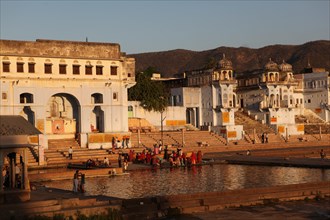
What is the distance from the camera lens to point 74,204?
21047mm

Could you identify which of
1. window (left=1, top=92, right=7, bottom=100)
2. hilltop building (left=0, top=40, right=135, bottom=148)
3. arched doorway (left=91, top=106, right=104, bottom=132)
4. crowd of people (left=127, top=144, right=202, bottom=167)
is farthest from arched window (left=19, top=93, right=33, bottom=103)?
crowd of people (left=127, top=144, right=202, bottom=167)

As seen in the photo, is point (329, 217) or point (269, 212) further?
point (269, 212)

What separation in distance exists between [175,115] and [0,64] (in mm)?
24300

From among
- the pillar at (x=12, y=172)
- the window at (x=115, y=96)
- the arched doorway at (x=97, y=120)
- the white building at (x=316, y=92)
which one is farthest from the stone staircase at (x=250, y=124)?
the pillar at (x=12, y=172)

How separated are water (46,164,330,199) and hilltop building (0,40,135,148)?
1607cm

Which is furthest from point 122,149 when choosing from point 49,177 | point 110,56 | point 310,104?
point 310,104

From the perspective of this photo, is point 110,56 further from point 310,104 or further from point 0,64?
point 310,104

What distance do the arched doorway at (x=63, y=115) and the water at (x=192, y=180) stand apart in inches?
695

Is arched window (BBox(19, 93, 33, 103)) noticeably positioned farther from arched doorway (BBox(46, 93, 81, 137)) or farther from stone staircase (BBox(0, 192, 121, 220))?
stone staircase (BBox(0, 192, 121, 220))

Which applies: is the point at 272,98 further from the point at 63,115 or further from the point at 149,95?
the point at 63,115

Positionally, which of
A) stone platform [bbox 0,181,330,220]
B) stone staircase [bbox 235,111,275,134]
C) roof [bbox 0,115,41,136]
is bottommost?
stone platform [bbox 0,181,330,220]

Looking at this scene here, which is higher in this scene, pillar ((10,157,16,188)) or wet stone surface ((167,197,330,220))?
pillar ((10,157,16,188))

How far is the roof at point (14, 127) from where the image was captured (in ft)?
70.5

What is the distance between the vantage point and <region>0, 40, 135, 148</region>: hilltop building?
4953 centimetres
